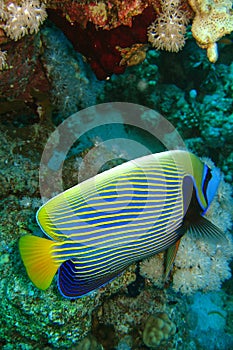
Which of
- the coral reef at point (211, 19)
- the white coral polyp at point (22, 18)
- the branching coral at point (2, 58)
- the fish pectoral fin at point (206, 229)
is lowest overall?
the fish pectoral fin at point (206, 229)

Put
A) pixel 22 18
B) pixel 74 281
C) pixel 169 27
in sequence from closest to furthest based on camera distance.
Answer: pixel 74 281 → pixel 22 18 → pixel 169 27

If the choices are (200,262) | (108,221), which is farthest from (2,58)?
(200,262)

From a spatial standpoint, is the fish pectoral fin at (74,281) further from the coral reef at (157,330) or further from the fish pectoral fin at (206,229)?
the coral reef at (157,330)

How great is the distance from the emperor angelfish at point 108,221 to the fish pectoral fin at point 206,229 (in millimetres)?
236

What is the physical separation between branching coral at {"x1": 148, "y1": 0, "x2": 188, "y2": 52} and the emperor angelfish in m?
1.26

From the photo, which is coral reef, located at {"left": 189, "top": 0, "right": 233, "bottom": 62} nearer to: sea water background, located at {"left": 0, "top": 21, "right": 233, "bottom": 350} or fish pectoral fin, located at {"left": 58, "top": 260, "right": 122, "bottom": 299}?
sea water background, located at {"left": 0, "top": 21, "right": 233, "bottom": 350}

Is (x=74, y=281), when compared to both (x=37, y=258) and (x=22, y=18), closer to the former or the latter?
(x=37, y=258)

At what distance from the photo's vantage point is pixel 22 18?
2.20 metres

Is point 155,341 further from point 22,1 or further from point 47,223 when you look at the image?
point 22,1

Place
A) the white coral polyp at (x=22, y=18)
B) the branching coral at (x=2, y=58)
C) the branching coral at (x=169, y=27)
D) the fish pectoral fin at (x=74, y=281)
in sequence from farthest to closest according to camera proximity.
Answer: the branching coral at (x=169, y=27) < the branching coral at (x=2, y=58) < the white coral polyp at (x=22, y=18) < the fish pectoral fin at (x=74, y=281)

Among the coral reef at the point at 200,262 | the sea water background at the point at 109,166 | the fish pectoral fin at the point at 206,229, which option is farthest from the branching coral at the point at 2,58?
the coral reef at the point at 200,262

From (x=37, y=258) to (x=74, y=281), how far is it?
1.05 ft

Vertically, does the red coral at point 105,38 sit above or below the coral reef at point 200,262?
above

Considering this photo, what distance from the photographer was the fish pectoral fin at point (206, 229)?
2238 millimetres
